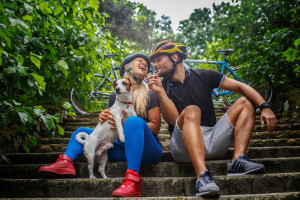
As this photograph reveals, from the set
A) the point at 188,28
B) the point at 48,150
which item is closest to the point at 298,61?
the point at 48,150

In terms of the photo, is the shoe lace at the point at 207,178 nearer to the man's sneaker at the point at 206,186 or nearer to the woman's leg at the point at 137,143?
the man's sneaker at the point at 206,186

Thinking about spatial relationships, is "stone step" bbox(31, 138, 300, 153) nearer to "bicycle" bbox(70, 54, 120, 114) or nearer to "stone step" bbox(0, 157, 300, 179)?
"stone step" bbox(0, 157, 300, 179)

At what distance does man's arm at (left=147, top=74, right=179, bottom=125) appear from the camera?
227 cm

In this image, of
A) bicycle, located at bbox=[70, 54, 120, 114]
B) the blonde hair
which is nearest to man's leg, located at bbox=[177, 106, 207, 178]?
the blonde hair

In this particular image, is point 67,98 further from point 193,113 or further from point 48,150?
point 193,113

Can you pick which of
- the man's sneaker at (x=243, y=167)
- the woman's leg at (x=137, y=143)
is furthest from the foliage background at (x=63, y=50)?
the man's sneaker at (x=243, y=167)

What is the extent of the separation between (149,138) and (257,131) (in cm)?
226

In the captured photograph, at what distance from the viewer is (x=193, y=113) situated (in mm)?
2068

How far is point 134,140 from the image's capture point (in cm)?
205

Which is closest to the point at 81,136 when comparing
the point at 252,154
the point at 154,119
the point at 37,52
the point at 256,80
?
the point at 154,119

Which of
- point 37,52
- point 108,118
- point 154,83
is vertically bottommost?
point 108,118

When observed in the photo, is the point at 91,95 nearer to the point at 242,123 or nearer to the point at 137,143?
the point at 137,143

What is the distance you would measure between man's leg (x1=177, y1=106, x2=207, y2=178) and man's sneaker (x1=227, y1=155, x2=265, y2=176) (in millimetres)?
311

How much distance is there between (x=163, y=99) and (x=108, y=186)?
850 mm
